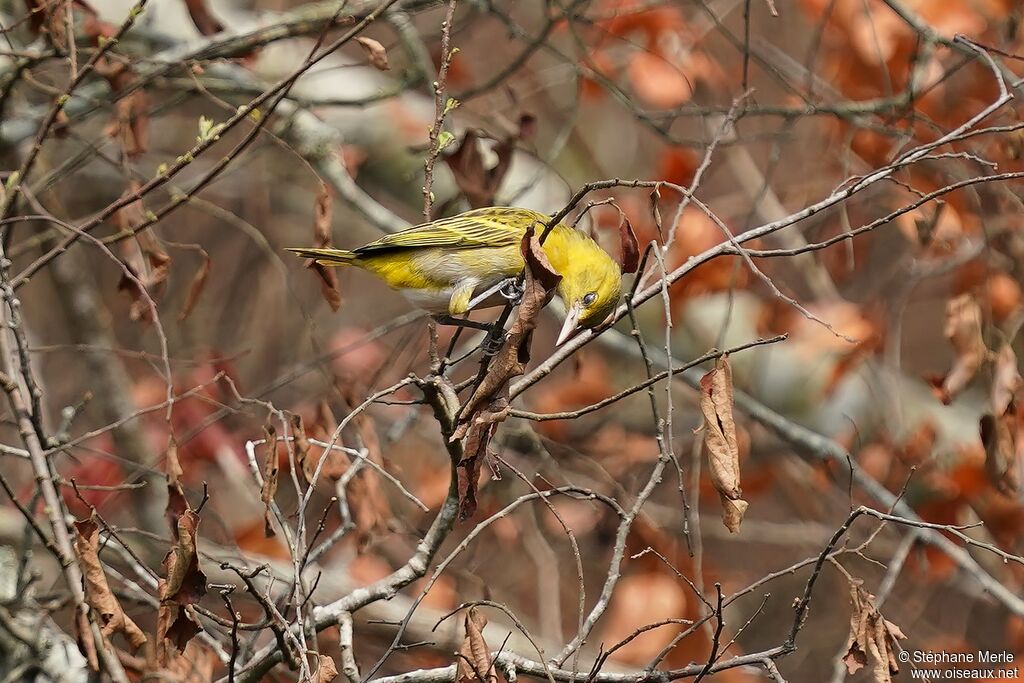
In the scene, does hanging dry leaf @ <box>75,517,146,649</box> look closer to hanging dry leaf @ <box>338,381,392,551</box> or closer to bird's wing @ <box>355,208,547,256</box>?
hanging dry leaf @ <box>338,381,392,551</box>

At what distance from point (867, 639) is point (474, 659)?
87 centimetres

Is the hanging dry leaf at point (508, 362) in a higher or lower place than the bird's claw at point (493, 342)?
higher

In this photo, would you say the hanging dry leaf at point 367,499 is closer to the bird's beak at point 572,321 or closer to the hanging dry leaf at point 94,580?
the bird's beak at point 572,321

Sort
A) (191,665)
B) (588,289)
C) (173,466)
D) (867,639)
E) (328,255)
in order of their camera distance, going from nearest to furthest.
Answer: (867,639) → (173,466) → (191,665) → (328,255) → (588,289)

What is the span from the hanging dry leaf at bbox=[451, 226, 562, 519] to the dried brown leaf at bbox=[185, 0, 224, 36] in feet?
7.53

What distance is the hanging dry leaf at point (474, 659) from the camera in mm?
2260

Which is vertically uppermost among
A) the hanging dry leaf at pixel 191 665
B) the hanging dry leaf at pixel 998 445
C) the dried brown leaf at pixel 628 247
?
the dried brown leaf at pixel 628 247

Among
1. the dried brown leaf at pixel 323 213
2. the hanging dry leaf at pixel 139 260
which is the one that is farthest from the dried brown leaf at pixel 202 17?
the dried brown leaf at pixel 323 213

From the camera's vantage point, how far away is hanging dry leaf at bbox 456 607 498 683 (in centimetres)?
226

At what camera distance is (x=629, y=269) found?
A: 2.80 m

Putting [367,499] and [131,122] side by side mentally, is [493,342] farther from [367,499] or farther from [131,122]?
[131,122]

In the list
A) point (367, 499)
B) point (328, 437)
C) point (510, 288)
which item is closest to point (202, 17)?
point (510, 288)

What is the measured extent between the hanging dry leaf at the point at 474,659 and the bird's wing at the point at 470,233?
6.26 feet

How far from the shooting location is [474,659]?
228cm
